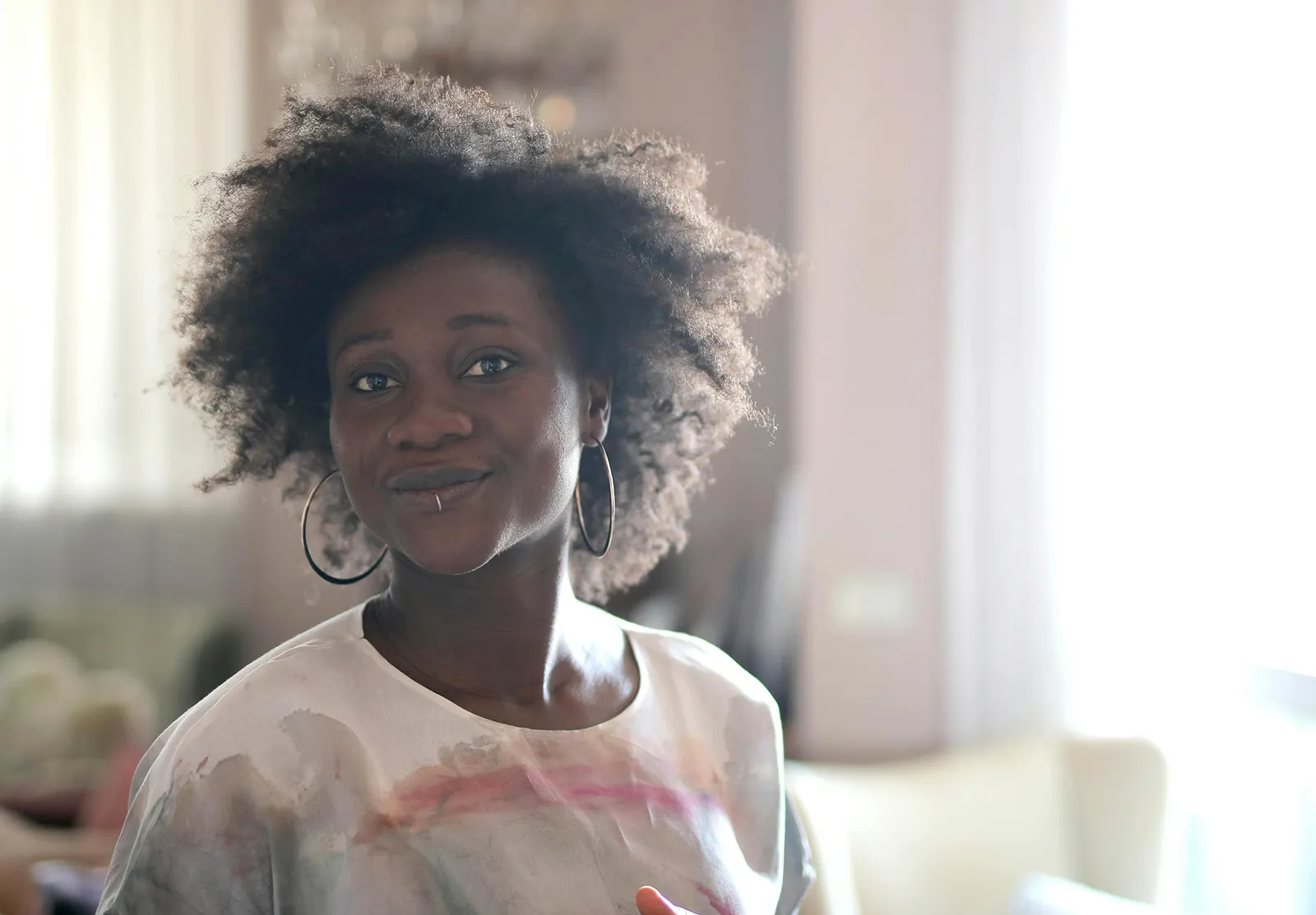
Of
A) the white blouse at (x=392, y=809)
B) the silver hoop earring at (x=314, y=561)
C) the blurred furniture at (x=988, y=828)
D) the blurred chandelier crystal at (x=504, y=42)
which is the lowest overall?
the blurred furniture at (x=988, y=828)

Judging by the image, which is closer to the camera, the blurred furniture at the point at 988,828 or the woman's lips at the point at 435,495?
the woman's lips at the point at 435,495

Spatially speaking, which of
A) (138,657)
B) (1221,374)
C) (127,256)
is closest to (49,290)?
(127,256)

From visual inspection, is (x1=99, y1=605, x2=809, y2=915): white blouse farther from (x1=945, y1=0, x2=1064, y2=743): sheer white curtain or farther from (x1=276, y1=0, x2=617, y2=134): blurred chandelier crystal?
(x1=276, y1=0, x2=617, y2=134): blurred chandelier crystal

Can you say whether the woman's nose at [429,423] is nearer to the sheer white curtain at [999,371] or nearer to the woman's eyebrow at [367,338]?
the woman's eyebrow at [367,338]

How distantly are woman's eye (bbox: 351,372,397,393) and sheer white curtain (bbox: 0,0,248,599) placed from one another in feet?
3.01

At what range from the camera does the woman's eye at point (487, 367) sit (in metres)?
0.57

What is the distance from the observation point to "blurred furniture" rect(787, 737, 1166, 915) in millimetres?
1259

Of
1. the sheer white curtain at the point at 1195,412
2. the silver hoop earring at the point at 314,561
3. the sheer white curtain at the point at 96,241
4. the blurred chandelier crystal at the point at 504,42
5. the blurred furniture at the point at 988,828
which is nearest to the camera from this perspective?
the silver hoop earring at the point at 314,561

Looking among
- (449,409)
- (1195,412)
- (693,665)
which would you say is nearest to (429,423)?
(449,409)

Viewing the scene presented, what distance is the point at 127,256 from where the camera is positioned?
149 centimetres

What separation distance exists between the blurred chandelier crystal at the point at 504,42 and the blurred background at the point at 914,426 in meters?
0.05

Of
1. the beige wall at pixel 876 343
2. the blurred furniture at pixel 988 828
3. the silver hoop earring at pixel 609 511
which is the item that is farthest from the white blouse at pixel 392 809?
the beige wall at pixel 876 343

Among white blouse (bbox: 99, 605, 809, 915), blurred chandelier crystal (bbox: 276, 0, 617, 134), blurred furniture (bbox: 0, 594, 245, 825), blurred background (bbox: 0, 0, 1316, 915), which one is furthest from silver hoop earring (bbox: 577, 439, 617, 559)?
blurred chandelier crystal (bbox: 276, 0, 617, 134)

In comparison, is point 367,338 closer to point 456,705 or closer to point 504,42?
point 456,705
